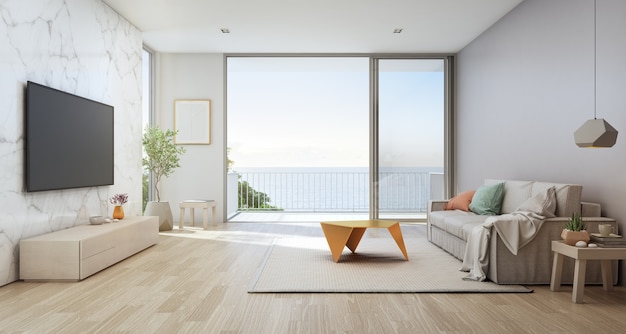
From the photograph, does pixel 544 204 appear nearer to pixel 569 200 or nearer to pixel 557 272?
pixel 569 200

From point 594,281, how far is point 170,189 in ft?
21.1

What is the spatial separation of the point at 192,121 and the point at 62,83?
3484 mm

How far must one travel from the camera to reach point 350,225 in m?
5.21

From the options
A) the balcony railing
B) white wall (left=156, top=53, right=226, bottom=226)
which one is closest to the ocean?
the balcony railing

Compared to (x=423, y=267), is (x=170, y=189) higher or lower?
higher

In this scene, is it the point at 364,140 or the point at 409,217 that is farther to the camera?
the point at 364,140

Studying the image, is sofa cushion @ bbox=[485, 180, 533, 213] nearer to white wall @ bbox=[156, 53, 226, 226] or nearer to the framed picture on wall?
white wall @ bbox=[156, 53, 226, 226]

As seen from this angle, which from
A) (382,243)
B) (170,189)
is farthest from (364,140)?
(382,243)

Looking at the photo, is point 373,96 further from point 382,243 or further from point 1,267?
point 1,267

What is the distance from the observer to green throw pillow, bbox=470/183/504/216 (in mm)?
5621

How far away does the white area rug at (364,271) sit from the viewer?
395cm

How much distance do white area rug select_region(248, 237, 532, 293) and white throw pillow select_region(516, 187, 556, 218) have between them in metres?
0.71

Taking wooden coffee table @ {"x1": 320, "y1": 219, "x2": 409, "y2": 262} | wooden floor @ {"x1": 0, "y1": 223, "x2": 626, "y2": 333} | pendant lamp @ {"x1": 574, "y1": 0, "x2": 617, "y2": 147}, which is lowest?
wooden floor @ {"x1": 0, "y1": 223, "x2": 626, "y2": 333}

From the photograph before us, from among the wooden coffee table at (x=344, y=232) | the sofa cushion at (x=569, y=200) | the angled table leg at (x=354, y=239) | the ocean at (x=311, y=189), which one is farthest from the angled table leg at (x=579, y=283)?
the ocean at (x=311, y=189)
